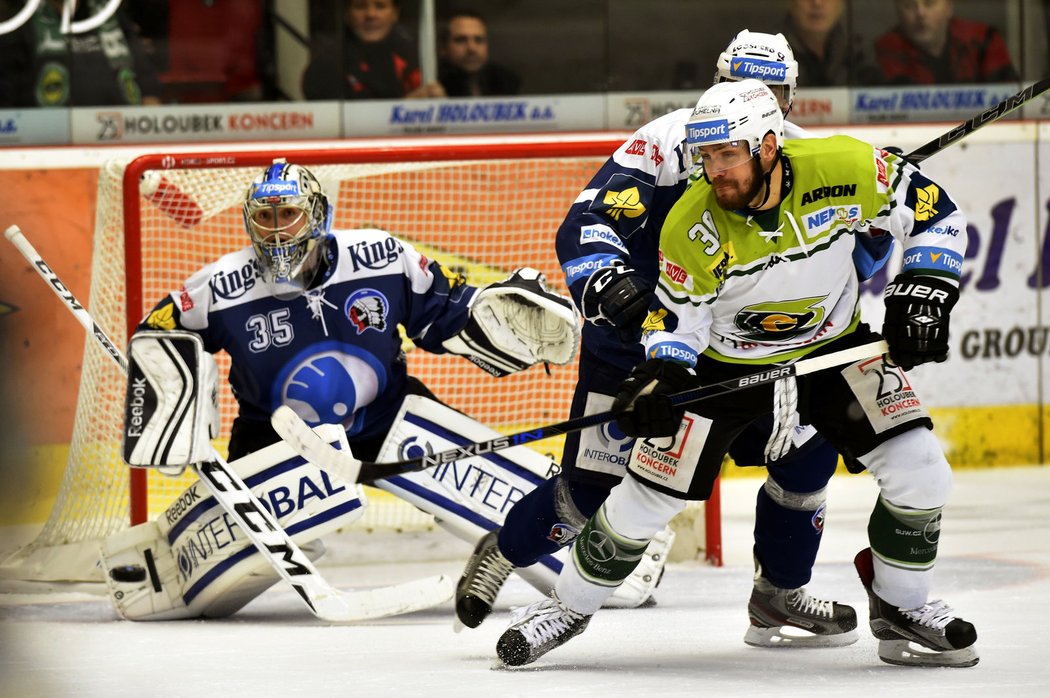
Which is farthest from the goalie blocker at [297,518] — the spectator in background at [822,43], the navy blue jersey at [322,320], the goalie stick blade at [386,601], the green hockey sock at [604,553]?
the spectator in background at [822,43]

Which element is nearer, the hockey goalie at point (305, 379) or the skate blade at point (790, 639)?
the skate blade at point (790, 639)

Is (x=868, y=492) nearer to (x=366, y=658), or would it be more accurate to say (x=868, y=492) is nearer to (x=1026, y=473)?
(x=1026, y=473)

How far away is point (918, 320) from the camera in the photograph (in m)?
2.89

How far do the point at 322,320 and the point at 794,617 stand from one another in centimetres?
124

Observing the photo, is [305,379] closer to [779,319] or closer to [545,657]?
[545,657]

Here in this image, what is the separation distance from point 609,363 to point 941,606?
815 millimetres

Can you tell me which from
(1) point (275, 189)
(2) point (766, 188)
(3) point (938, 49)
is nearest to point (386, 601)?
(1) point (275, 189)

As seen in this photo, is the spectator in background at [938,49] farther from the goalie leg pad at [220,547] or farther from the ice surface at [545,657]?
the goalie leg pad at [220,547]

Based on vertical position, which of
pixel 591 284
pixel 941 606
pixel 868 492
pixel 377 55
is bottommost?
pixel 868 492

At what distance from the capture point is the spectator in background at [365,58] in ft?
18.3

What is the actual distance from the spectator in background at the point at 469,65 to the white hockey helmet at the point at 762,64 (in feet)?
7.68

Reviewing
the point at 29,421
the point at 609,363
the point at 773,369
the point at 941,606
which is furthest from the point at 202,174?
the point at 29,421

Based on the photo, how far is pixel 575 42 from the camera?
5715 mm

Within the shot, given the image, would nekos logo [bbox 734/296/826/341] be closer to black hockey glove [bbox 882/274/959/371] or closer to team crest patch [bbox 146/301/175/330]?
black hockey glove [bbox 882/274/959/371]
